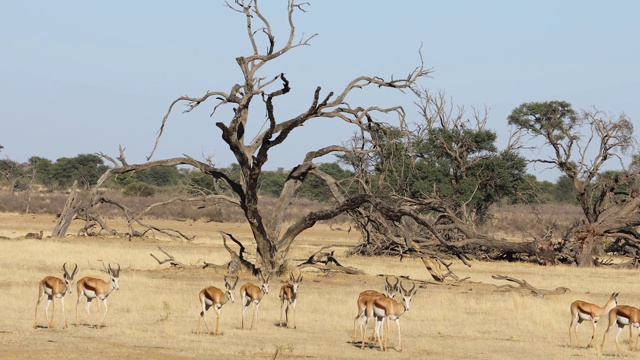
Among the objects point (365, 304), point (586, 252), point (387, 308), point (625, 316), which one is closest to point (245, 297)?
point (365, 304)

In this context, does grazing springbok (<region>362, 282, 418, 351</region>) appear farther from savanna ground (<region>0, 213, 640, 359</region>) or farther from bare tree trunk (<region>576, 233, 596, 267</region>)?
bare tree trunk (<region>576, 233, 596, 267</region>)

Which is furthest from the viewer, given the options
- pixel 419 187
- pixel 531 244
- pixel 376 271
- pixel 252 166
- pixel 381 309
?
pixel 419 187

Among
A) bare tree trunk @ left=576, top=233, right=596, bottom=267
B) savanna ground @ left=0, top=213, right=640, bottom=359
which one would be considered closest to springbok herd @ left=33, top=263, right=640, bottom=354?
savanna ground @ left=0, top=213, right=640, bottom=359

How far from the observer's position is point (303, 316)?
19.0 metres

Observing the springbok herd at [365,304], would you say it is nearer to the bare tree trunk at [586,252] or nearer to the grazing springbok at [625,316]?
the grazing springbok at [625,316]

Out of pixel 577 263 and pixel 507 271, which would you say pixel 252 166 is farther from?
pixel 577 263

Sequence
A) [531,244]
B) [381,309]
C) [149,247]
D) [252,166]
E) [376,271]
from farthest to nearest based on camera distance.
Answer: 1. [149,247]
2. [531,244]
3. [376,271]
4. [252,166]
5. [381,309]

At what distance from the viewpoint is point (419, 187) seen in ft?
155

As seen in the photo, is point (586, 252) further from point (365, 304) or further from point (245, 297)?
point (365, 304)

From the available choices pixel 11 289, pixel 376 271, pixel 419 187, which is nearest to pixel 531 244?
pixel 376 271

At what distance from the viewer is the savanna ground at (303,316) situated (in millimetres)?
14594

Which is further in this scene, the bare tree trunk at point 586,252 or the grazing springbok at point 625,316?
the bare tree trunk at point 586,252

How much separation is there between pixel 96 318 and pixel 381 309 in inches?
229

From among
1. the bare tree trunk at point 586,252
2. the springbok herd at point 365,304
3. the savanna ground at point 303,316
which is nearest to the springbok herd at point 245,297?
the springbok herd at point 365,304
